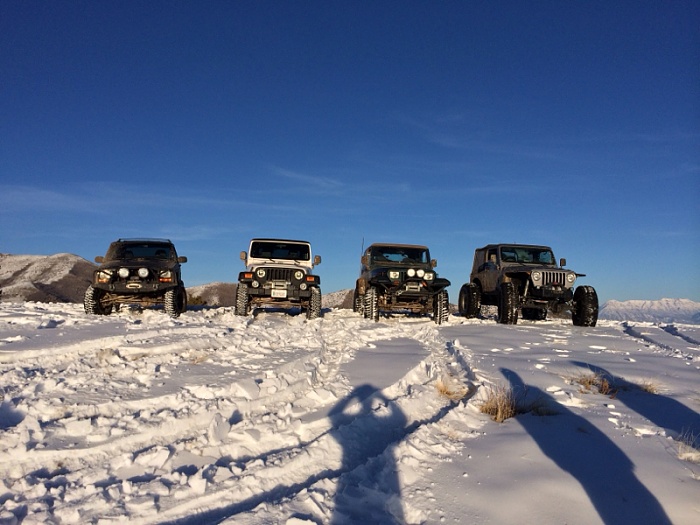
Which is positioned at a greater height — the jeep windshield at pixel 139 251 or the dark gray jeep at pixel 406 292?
the jeep windshield at pixel 139 251

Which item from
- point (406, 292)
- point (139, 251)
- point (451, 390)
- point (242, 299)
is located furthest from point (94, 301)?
point (451, 390)

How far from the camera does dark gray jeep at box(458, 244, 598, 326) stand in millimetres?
11266

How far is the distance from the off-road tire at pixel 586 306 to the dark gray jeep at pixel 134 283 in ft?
30.8

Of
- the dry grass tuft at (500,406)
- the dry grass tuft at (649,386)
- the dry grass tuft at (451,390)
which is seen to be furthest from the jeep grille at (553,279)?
the dry grass tuft at (500,406)

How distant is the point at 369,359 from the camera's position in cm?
619

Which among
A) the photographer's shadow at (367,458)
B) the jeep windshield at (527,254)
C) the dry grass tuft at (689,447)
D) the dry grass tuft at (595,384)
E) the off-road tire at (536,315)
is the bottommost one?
the photographer's shadow at (367,458)

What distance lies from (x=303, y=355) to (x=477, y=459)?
3.30 metres

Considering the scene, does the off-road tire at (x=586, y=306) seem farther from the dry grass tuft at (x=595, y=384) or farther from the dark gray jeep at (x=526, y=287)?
the dry grass tuft at (x=595, y=384)

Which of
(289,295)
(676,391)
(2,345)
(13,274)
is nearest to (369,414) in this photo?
(676,391)

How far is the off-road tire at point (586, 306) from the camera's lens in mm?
11234

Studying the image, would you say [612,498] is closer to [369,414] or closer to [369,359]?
[369,414]

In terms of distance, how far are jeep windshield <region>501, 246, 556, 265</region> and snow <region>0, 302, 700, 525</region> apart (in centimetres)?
687

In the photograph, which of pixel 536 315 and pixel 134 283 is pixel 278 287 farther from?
pixel 536 315

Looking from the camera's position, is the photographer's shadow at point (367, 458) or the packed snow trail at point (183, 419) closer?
the photographer's shadow at point (367, 458)
